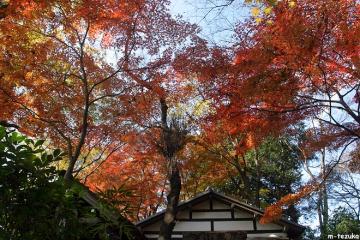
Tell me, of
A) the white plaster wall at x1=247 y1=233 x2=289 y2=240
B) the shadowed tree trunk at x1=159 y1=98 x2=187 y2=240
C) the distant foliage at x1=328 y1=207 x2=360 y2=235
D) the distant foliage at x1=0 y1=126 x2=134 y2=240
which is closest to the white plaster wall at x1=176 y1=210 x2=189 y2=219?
the shadowed tree trunk at x1=159 y1=98 x2=187 y2=240

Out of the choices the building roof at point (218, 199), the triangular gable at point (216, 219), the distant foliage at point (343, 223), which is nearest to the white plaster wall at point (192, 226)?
the triangular gable at point (216, 219)

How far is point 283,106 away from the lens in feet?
38.6

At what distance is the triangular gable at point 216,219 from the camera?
1396 cm

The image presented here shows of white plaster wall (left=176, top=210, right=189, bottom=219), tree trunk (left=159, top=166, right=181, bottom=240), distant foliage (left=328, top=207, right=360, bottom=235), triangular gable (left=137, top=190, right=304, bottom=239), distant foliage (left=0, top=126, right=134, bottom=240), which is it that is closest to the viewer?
distant foliage (left=0, top=126, right=134, bottom=240)

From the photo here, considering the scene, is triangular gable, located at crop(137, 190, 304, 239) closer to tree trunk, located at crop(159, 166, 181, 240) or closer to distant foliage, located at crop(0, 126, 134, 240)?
tree trunk, located at crop(159, 166, 181, 240)

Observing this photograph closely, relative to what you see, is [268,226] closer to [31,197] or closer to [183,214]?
[183,214]

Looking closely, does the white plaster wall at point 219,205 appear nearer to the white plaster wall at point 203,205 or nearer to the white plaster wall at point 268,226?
the white plaster wall at point 203,205

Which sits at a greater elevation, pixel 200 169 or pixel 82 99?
pixel 82 99

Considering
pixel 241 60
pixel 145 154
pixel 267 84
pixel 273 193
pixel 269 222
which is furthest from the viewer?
pixel 273 193

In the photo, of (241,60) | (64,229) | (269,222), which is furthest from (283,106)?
(64,229)

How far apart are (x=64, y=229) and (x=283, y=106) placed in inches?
380

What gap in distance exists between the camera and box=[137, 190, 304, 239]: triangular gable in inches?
550

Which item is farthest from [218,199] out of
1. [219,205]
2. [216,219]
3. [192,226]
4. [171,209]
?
[171,209]

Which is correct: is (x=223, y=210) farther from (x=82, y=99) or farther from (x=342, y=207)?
(x=342, y=207)
